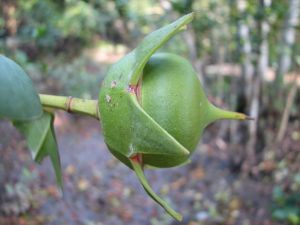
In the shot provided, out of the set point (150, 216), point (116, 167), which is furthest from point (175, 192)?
point (116, 167)

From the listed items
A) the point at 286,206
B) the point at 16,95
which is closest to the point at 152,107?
the point at 16,95

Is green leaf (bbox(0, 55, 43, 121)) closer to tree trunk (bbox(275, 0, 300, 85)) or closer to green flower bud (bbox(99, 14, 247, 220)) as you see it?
green flower bud (bbox(99, 14, 247, 220))

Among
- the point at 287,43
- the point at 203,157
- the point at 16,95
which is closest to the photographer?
the point at 16,95

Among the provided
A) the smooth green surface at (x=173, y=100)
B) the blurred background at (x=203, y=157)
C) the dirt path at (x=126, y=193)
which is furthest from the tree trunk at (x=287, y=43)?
the smooth green surface at (x=173, y=100)

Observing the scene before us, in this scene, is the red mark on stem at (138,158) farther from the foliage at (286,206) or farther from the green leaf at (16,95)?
the foliage at (286,206)

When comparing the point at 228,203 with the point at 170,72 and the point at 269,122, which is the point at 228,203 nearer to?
the point at 269,122

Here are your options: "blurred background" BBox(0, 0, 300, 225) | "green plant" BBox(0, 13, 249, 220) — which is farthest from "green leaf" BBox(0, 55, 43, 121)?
"blurred background" BBox(0, 0, 300, 225)

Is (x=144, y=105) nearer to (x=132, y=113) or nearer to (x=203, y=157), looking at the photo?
(x=132, y=113)
